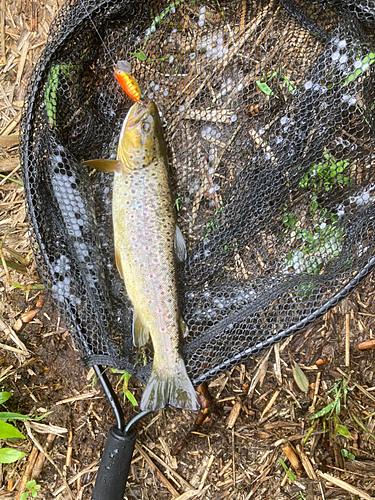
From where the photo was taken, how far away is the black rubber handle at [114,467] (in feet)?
7.04

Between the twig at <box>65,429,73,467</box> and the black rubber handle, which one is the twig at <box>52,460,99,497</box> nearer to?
the twig at <box>65,429,73,467</box>

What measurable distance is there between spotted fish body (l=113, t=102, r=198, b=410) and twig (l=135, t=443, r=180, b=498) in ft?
2.08

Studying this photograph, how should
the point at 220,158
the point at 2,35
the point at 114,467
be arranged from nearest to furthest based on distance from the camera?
1. the point at 114,467
2. the point at 220,158
3. the point at 2,35

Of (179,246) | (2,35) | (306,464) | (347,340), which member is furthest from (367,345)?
(2,35)

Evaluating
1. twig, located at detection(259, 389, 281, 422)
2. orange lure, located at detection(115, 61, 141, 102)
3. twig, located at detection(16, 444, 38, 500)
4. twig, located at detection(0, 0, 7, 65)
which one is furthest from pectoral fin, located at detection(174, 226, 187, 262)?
twig, located at detection(0, 0, 7, 65)

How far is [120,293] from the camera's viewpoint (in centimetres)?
236

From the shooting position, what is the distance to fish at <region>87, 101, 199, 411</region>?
7.12 feet

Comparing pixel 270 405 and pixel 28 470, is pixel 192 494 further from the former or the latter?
pixel 28 470

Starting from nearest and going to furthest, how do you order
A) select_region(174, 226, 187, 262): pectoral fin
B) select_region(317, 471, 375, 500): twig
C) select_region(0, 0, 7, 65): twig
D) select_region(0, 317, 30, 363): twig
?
1. select_region(174, 226, 187, 262): pectoral fin
2. select_region(317, 471, 375, 500): twig
3. select_region(0, 317, 30, 363): twig
4. select_region(0, 0, 7, 65): twig

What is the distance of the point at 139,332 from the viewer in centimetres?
222

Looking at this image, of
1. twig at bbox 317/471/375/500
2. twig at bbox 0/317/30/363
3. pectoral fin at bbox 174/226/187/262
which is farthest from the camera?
twig at bbox 0/317/30/363

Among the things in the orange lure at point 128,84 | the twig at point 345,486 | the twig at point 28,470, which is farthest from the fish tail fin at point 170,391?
the orange lure at point 128,84

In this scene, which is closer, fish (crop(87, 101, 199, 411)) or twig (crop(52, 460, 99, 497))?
fish (crop(87, 101, 199, 411))

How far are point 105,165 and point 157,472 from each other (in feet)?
6.56
